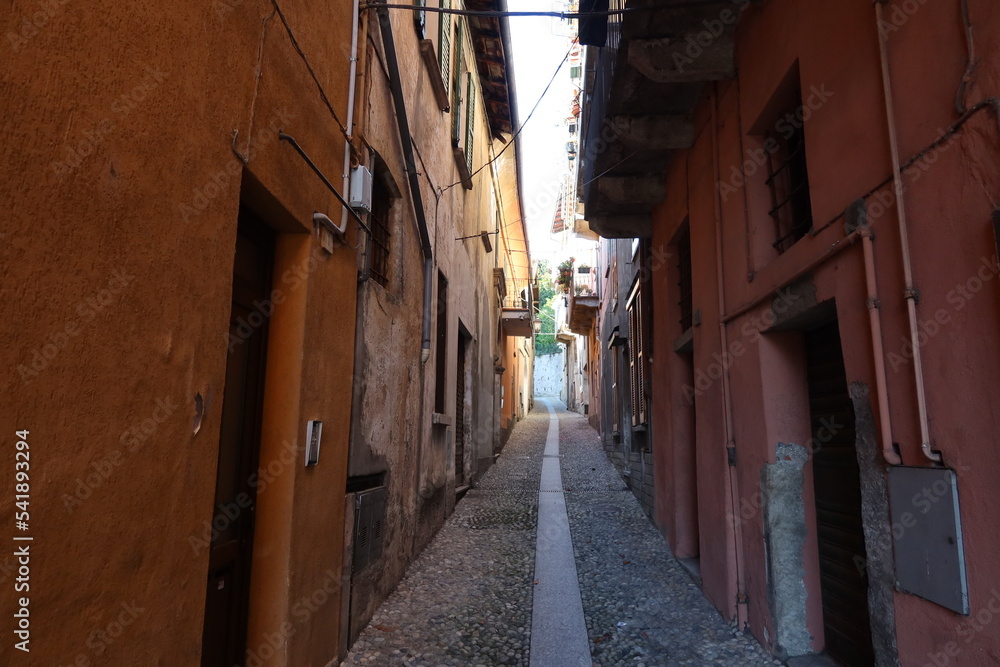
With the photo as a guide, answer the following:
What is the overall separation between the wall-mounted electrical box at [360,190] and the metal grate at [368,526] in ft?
7.03

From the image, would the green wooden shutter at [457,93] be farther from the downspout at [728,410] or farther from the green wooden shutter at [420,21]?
the downspout at [728,410]

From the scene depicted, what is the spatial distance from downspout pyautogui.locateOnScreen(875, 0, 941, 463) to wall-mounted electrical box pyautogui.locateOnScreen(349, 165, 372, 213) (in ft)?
10.5

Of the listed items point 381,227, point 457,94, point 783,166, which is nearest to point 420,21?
point 457,94

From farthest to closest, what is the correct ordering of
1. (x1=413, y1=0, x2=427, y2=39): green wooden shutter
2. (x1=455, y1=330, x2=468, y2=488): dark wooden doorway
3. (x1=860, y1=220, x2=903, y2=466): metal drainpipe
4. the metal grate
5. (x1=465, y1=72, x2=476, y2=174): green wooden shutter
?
(x1=455, y1=330, x2=468, y2=488): dark wooden doorway → (x1=465, y1=72, x2=476, y2=174): green wooden shutter → (x1=413, y1=0, x2=427, y2=39): green wooden shutter → the metal grate → (x1=860, y1=220, x2=903, y2=466): metal drainpipe

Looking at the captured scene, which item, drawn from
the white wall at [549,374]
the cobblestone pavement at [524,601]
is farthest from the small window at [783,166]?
the white wall at [549,374]

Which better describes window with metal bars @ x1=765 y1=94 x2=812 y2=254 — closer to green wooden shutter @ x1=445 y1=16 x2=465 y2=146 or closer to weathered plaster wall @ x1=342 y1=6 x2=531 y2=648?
weathered plaster wall @ x1=342 y1=6 x2=531 y2=648

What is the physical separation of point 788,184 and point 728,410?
1.90 metres

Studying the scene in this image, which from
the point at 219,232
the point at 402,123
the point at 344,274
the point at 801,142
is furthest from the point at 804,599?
→ the point at 402,123

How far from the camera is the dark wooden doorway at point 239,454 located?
307cm

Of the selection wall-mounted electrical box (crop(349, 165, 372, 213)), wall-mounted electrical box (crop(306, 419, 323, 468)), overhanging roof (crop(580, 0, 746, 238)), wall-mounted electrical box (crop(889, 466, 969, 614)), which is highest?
overhanging roof (crop(580, 0, 746, 238))

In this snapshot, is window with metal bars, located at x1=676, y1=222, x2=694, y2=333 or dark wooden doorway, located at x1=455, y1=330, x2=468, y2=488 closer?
window with metal bars, located at x1=676, y1=222, x2=694, y2=333

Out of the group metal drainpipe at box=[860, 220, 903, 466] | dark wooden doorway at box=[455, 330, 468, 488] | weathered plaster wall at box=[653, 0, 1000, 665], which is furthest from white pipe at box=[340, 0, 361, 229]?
dark wooden doorway at box=[455, 330, 468, 488]

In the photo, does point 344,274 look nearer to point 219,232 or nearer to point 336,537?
point 219,232

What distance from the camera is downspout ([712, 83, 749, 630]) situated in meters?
4.66
